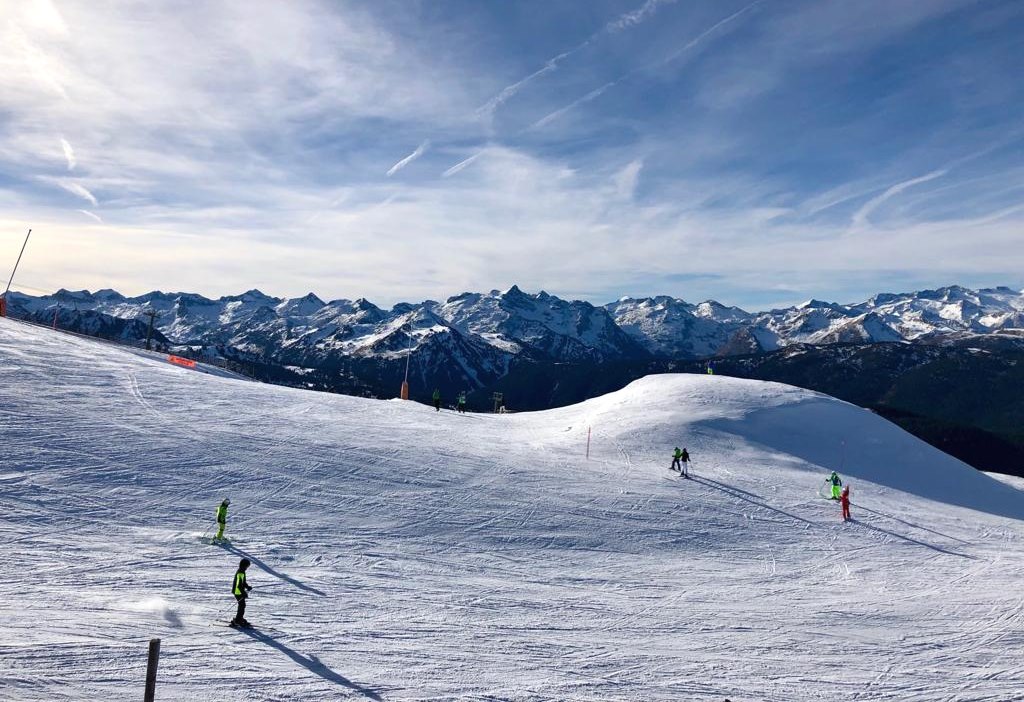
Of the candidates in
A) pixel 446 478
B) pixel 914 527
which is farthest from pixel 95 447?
pixel 914 527

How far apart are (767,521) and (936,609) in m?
7.72

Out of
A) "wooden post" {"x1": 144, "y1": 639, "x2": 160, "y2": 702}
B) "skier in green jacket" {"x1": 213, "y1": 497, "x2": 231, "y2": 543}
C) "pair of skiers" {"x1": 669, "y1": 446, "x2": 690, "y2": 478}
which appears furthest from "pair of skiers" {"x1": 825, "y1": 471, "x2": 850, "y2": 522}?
"wooden post" {"x1": 144, "y1": 639, "x2": 160, "y2": 702}

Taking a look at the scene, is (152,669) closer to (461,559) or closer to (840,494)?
(461,559)

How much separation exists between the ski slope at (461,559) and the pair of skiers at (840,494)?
2.48 feet

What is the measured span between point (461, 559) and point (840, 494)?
68.7 feet

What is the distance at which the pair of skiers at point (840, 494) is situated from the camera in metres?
28.0

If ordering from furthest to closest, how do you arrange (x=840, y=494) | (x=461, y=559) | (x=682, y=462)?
(x=682, y=462) → (x=840, y=494) → (x=461, y=559)

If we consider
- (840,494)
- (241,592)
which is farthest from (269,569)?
(840,494)

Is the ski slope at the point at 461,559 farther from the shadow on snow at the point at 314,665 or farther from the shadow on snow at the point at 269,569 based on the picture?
the shadow on snow at the point at 269,569

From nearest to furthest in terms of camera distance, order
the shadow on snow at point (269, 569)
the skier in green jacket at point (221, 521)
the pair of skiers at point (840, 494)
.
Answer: the shadow on snow at point (269, 569) → the skier in green jacket at point (221, 521) → the pair of skiers at point (840, 494)

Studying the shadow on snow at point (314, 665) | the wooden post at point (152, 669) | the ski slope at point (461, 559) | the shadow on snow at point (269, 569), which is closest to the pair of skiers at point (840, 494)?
the ski slope at point (461, 559)

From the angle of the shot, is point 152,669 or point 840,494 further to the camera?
point 840,494

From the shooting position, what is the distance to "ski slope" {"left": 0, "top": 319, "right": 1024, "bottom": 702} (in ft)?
44.4

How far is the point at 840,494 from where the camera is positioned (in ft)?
102
